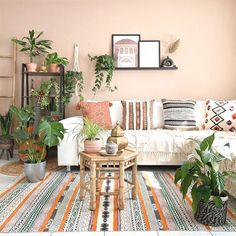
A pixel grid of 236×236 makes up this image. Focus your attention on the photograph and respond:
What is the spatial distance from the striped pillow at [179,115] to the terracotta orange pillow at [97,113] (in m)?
0.79

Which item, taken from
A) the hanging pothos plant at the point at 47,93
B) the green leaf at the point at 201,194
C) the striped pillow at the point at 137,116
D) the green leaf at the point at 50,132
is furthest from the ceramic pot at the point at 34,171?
the green leaf at the point at 201,194

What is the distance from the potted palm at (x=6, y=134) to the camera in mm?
3619

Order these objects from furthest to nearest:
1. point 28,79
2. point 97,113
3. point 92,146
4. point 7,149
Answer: point 28,79, point 7,149, point 97,113, point 92,146

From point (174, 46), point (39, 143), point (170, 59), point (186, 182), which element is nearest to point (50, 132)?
point (39, 143)

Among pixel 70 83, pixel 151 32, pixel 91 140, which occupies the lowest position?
pixel 91 140

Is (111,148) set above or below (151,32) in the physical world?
below

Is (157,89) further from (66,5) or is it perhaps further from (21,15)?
(21,15)

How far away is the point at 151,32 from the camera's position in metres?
3.89

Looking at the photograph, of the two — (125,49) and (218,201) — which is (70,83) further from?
(218,201)

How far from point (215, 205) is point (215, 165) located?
0.27 meters

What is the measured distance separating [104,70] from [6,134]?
169cm

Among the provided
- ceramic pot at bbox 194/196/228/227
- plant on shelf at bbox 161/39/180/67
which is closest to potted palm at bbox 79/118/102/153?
ceramic pot at bbox 194/196/228/227

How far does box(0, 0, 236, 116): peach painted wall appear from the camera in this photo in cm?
387

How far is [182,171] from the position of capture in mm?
1866
